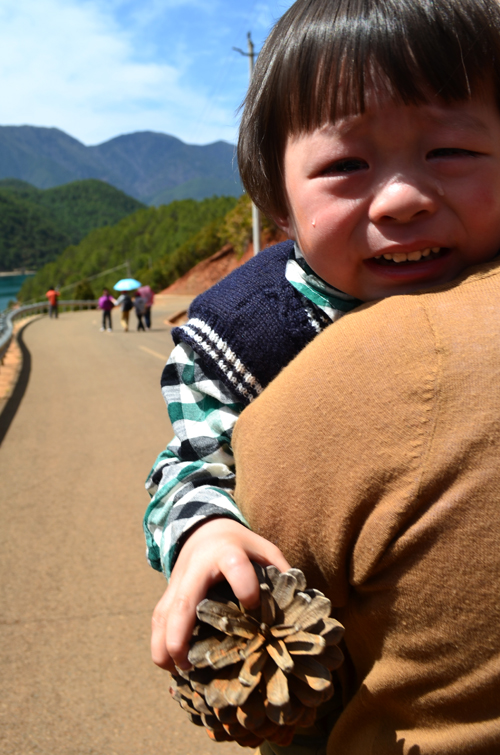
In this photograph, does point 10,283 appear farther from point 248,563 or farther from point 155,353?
point 248,563

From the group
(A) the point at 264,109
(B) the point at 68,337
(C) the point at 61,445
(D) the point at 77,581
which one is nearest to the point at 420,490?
(A) the point at 264,109

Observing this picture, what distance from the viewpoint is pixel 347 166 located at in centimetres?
99

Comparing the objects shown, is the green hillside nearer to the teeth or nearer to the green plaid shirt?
the green plaid shirt

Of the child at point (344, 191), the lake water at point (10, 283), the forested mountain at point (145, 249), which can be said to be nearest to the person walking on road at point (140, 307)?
the child at point (344, 191)

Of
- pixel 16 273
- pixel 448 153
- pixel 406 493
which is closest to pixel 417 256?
pixel 448 153

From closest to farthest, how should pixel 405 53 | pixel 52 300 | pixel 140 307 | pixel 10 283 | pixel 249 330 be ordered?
1. pixel 405 53
2. pixel 249 330
3. pixel 140 307
4. pixel 52 300
5. pixel 10 283

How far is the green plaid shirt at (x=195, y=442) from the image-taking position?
1044 mm

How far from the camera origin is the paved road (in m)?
2.71

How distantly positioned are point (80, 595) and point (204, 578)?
127 inches

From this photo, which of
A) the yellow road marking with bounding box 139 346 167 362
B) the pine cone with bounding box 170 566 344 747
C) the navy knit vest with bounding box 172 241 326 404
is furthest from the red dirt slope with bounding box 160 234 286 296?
the pine cone with bounding box 170 566 344 747

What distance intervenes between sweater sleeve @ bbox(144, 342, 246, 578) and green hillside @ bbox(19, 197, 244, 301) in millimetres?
60189

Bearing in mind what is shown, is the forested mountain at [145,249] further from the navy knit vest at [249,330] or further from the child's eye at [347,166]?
the child's eye at [347,166]

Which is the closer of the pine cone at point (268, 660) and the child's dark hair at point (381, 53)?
the pine cone at point (268, 660)

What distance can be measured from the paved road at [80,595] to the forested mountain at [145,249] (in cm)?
5108
